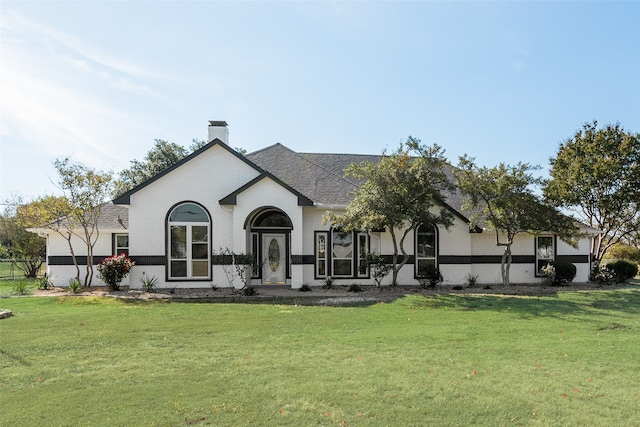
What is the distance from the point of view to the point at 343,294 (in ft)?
53.7

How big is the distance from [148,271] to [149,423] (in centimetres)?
1398

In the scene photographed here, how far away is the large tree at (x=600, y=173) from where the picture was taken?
20672 millimetres

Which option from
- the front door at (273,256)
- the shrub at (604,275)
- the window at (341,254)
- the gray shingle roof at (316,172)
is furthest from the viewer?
the shrub at (604,275)

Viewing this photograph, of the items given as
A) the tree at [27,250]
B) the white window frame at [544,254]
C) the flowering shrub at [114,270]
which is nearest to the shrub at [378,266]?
the white window frame at [544,254]

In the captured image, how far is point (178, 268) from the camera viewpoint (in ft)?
59.5

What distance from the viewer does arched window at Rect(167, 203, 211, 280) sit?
18125mm

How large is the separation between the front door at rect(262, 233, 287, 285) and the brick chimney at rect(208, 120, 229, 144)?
496cm

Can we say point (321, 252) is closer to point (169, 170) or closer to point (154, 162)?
point (169, 170)

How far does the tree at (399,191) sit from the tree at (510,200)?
1.04 m

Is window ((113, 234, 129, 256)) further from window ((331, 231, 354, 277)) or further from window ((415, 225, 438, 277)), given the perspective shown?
window ((415, 225, 438, 277))

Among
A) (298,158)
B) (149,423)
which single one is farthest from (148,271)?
(149,423)

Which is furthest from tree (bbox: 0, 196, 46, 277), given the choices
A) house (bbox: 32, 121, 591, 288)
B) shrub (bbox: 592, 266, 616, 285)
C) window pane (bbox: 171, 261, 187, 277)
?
shrub (bbox: 592, 266, 616, 285)

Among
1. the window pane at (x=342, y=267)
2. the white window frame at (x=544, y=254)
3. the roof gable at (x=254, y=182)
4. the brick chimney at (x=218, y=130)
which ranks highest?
the brick chimney at (x=218, y=130)

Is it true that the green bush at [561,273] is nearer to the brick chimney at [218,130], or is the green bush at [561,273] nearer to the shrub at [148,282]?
the brick chimney at [218,130]
